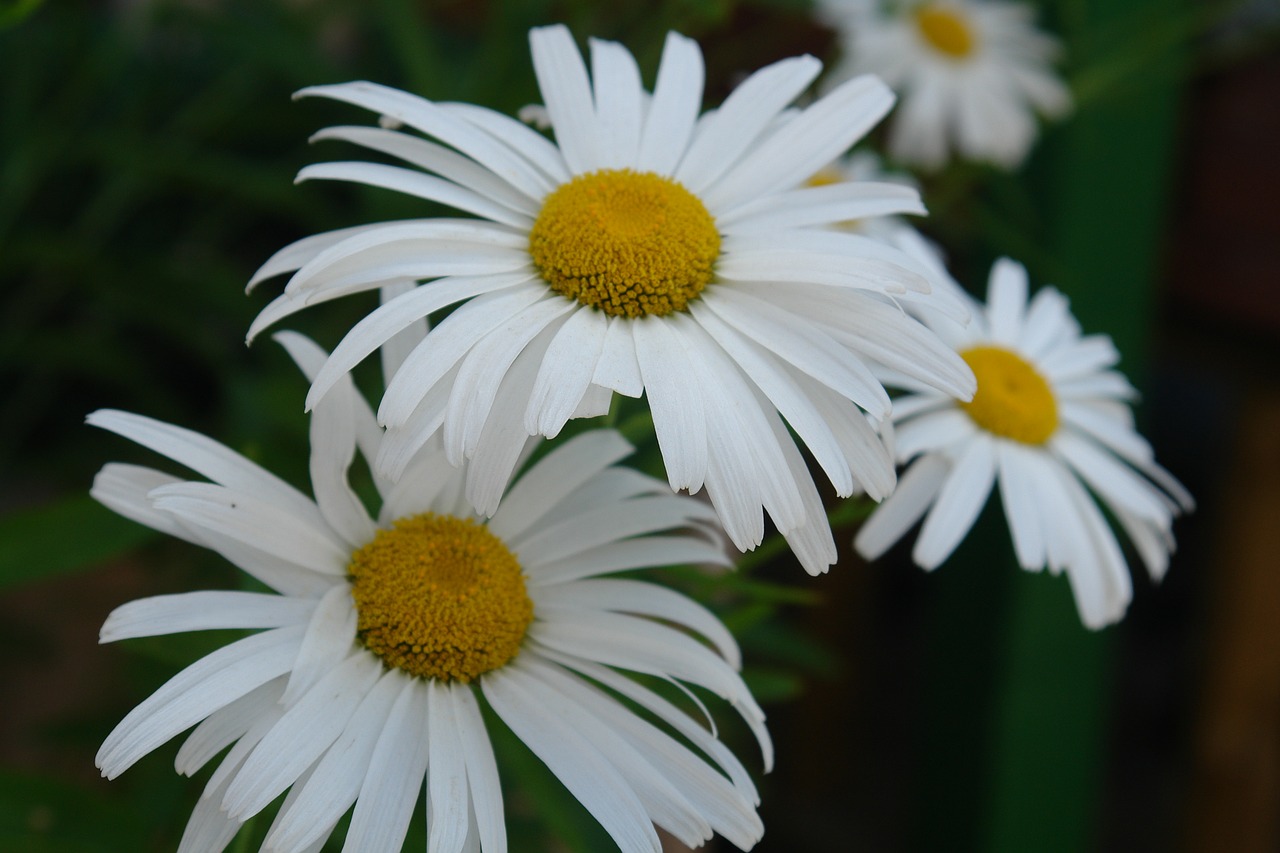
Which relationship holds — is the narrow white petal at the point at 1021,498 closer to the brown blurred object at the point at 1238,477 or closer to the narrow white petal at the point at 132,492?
the narrow white petal at the point at 132,492

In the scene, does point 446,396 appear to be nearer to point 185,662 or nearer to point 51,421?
point 185,662

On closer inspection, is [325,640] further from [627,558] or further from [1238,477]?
[1238,477]

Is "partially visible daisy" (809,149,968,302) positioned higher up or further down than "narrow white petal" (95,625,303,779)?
higher up

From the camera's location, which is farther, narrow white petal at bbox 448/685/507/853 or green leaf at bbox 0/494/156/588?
green leaf at bbox 0/494/156/588

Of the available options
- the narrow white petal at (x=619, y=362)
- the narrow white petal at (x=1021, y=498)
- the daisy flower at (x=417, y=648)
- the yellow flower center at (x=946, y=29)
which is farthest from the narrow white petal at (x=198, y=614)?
the yellow flower center at (x=946, y=29)

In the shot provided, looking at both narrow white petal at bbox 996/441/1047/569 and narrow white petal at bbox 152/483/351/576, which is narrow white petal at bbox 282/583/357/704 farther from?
narrow white petal at bbox 996/441/1047/569

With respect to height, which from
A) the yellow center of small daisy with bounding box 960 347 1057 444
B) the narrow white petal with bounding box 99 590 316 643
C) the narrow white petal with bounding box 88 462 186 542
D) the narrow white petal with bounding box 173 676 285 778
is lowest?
the narrow white petal with bounding box 173 676 285 778

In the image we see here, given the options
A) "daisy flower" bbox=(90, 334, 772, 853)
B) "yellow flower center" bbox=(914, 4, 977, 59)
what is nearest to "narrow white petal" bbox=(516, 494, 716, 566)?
"daisy flower" bbox=(90, 334, 772, 853)
